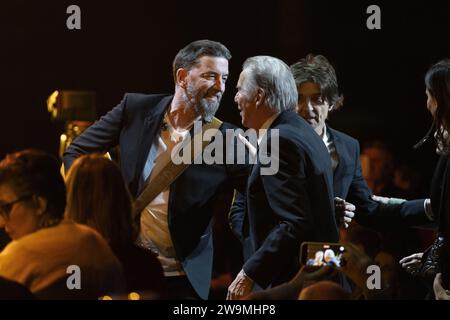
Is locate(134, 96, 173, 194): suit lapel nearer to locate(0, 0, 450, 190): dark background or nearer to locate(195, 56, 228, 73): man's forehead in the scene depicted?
locate(195, 56, 228, 73): man's forehead

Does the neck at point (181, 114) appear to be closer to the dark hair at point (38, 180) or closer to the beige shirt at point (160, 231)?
the beige shirt at point (160, 231)

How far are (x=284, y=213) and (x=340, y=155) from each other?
3.03ft

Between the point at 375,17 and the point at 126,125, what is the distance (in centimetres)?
240

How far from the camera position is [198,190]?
5215 millimetres

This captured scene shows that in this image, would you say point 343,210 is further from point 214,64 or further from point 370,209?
point 214,64

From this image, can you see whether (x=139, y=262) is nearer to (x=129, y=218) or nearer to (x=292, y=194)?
(x=129, y=218)

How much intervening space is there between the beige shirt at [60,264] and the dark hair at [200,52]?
61.9 inches

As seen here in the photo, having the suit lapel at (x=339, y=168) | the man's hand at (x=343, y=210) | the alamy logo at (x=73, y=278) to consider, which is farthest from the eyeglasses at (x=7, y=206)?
the suit lapel at (x=339, y=168)

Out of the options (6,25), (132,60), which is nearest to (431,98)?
(132,60)

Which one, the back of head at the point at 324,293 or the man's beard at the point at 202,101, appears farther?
the man's beard at the point at 202,101

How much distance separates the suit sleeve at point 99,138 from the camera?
5.24 metres

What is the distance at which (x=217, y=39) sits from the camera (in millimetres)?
7359

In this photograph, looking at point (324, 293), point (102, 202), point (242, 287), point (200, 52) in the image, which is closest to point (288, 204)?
point (242, 287)

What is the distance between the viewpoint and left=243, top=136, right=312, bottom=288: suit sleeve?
15.5 ft
